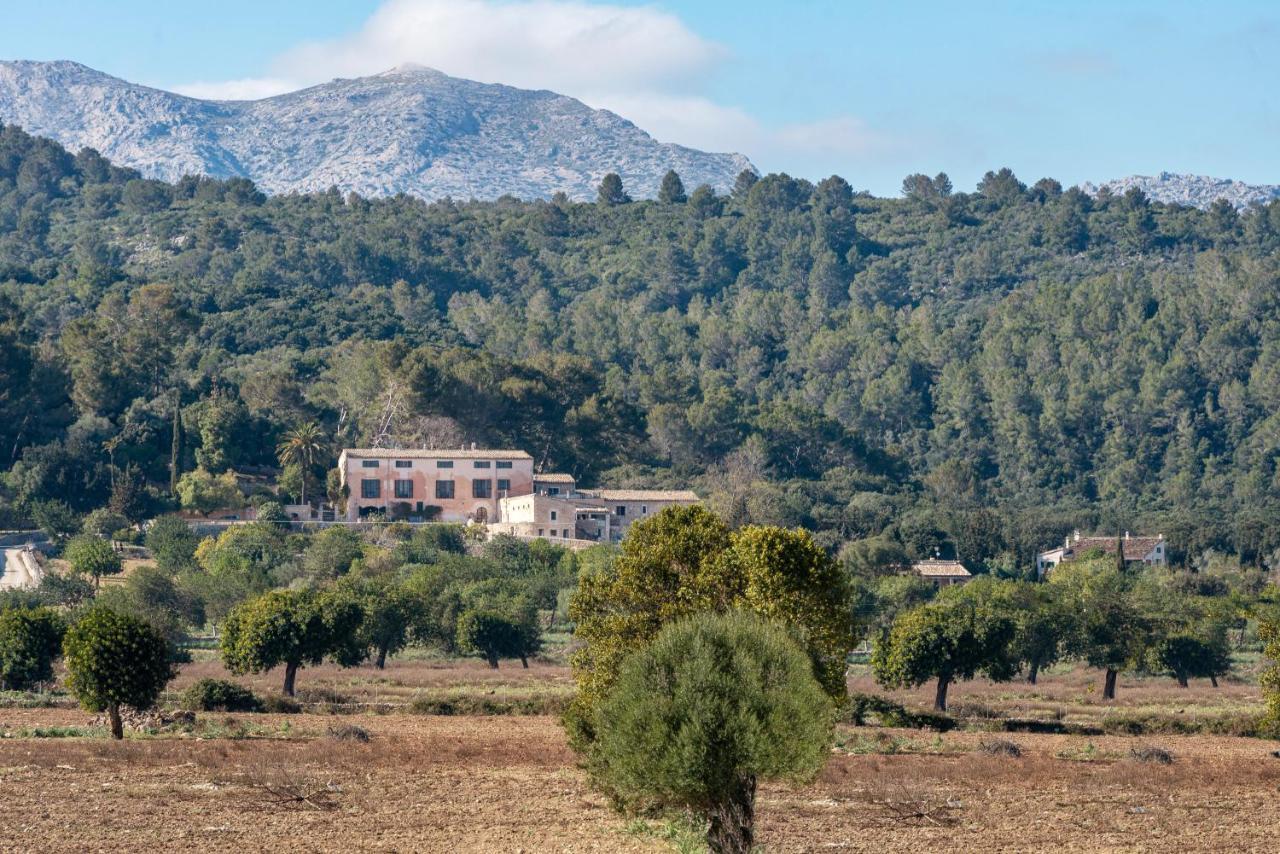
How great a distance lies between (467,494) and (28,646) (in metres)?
44.3

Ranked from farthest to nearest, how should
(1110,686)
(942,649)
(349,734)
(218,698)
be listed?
(1110,686), (942,649), (218,698), (349,734)

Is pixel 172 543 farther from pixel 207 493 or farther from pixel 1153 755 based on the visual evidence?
pixel 1153 755

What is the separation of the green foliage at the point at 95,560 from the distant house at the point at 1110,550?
4475cm

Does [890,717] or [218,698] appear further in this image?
[890,717]

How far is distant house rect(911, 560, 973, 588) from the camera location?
8669cm

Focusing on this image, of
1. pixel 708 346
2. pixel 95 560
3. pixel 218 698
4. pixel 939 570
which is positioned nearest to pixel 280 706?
pixel 218 698

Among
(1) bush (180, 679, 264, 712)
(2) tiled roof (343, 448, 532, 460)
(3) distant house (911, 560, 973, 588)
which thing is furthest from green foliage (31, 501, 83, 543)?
(1) bush (180, 679, 264, 712)

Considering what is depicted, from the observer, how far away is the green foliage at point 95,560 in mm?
70500

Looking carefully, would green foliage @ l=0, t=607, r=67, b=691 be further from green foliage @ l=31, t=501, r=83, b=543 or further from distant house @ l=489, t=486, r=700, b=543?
distant house @ l=489, t=486, r=700, b=543

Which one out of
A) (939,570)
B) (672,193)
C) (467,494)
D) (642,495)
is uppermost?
(672,193)

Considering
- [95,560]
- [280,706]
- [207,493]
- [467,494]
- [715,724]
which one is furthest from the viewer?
[467,494]

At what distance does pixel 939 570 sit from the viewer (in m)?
88.5

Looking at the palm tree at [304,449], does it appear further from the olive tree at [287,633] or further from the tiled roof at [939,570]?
the olive tree at [287,633]

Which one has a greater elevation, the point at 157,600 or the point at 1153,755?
the point at 157,600
